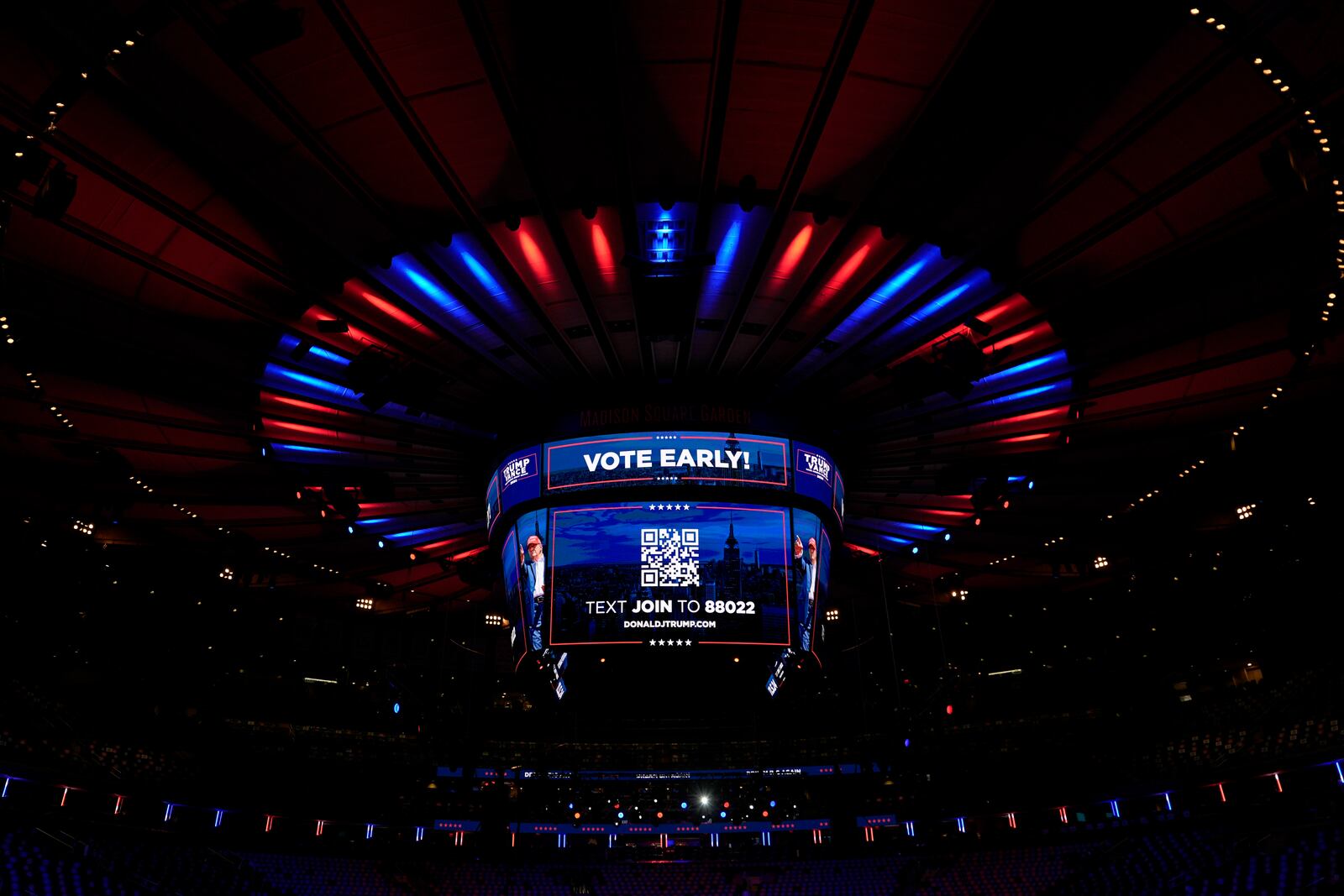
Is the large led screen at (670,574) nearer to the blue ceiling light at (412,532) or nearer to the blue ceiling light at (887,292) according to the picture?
the blue ceiling light at (887,292)

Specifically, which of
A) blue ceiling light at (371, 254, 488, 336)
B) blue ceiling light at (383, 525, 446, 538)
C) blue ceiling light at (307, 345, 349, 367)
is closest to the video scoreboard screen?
blue ceiling light at (371, 254, 488, 336)

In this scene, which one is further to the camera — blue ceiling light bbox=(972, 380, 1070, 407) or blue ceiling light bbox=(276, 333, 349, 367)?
blue ceiling light bbox=(972, 380, 1070, 407)

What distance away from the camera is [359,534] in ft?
82.5

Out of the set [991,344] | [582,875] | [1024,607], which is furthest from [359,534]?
[1024,607]

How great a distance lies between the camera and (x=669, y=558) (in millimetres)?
17469

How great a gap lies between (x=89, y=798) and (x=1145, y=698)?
48229 mm

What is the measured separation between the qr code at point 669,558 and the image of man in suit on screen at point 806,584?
214cm

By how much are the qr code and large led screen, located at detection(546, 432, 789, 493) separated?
1.14m

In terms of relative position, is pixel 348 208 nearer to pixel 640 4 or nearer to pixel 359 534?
pixel 640 4

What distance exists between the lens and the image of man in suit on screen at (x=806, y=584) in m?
17.7

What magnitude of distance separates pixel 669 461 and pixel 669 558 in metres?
2.08

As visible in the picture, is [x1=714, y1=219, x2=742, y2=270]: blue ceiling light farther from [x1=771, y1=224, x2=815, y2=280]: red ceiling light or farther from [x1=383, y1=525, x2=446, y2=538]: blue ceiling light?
[x1=383, y1=525, x2=446, y2=538]: blue ceiling light

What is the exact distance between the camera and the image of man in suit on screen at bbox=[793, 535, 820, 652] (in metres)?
17.7

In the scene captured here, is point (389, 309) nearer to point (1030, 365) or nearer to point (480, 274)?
point (480, 274)
